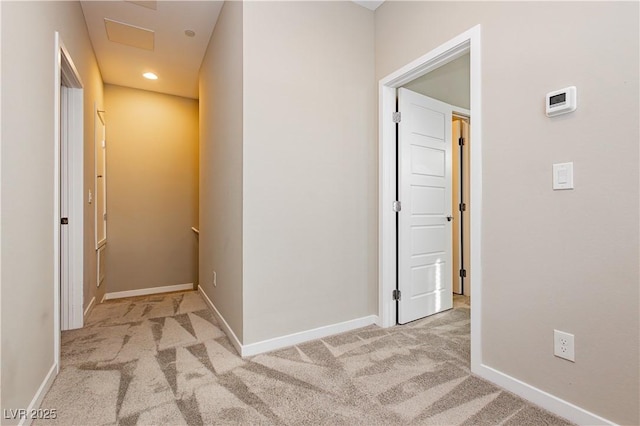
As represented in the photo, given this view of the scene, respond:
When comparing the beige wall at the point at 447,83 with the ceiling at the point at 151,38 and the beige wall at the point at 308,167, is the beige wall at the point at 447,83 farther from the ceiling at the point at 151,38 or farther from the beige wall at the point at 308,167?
the ceiling at the point at 151,38

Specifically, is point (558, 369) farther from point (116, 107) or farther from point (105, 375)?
point (116, 107)

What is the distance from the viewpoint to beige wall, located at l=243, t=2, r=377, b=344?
2113mm

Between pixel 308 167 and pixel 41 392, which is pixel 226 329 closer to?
pixel 41 392

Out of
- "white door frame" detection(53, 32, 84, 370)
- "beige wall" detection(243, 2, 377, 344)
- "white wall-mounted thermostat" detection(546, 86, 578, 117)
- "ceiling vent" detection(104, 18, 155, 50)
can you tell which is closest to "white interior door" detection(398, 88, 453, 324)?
"beige wall" detection(243, 2, 377, 344)

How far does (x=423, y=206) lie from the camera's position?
279 cm

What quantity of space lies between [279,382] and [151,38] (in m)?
3.27

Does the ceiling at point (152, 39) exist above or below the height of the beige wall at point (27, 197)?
above

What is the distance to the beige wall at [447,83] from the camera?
274 cm

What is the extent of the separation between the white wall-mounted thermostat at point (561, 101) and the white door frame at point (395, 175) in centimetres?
36

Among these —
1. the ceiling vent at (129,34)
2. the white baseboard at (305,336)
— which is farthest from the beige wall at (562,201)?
the ceiling vent at (129,34)

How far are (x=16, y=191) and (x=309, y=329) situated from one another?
1.87 metres

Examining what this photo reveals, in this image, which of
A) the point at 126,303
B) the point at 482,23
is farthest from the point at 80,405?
the point at 482,23

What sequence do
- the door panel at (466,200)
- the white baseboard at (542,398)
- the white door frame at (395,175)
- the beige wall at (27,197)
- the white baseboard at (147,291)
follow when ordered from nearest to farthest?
the beige wall at (27,197), the white baseboard at (542,398), the white door frame at (395,175), the door panel at (466,200), the white baseboard at (147,291)

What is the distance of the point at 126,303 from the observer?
343cm
